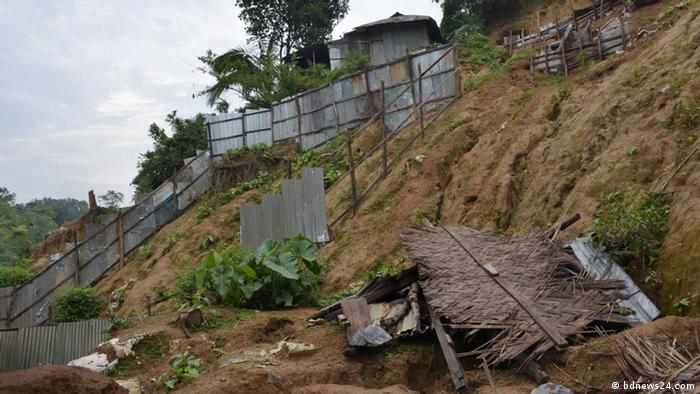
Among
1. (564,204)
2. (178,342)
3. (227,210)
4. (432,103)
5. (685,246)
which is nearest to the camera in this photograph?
(685,246)

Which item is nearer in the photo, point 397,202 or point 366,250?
point 366,250

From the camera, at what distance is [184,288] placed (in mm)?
10703

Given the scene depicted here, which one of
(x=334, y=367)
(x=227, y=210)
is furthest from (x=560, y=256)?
(x=227, y=210)

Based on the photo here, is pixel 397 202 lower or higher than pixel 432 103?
lower

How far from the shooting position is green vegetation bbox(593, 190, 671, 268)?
662 centimetres

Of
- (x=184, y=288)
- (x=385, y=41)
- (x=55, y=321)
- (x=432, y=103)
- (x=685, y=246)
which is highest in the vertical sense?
(x=385, y=41)

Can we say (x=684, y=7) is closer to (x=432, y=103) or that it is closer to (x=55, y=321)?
(x=432, y=103)

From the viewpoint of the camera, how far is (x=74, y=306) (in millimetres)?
13258

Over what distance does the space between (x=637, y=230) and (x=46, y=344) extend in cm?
783

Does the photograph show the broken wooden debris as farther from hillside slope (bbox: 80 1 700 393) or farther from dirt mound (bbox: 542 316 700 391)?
hillside slope (bbox: 80 1 700 393)

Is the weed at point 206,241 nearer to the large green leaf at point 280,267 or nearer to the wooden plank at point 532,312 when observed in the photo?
the large green leaf at point 280,267

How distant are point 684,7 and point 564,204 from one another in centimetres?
771

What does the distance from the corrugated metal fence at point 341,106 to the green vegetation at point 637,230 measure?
8177 millimetres

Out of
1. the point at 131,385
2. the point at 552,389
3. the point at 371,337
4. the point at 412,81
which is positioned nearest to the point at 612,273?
the point at 552,389
